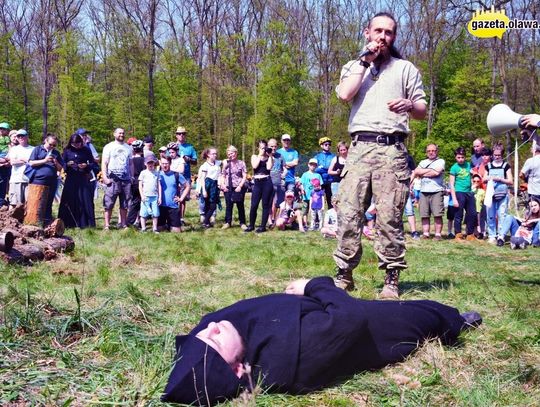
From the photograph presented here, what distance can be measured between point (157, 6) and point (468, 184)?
31564 millimetres

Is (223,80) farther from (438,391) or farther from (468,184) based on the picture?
(438,391)

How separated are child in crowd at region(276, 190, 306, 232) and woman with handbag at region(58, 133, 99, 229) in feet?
12.3

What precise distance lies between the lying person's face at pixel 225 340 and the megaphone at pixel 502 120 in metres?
3.52

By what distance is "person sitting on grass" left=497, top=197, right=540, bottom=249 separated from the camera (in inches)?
325

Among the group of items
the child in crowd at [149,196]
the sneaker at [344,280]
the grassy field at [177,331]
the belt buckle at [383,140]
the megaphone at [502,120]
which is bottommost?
the grassy field at [177,331]

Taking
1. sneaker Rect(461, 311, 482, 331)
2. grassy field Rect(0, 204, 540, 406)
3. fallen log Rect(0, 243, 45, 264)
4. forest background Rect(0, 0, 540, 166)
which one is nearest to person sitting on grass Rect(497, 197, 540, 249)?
grassy field Rect(0, 204, 540, 406)

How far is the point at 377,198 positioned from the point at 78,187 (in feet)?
24.3

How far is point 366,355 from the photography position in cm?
273

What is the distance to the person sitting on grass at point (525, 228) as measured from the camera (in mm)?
8250

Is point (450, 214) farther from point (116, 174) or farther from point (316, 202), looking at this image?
point (116, 174)

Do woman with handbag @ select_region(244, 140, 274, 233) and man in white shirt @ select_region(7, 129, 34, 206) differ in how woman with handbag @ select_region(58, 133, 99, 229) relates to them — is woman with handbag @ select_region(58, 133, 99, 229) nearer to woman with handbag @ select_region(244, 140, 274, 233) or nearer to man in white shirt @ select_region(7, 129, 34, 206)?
man in white shirt @ select_region(7, 129, 34, 206)

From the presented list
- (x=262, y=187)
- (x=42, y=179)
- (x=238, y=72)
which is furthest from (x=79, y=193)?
(x=238, y=72)

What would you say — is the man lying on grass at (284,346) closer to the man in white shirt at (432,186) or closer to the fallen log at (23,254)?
the fallen log at (23,254)

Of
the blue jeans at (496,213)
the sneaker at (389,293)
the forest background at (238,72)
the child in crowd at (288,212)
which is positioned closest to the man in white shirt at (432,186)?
the blue jeans at (496,213)
